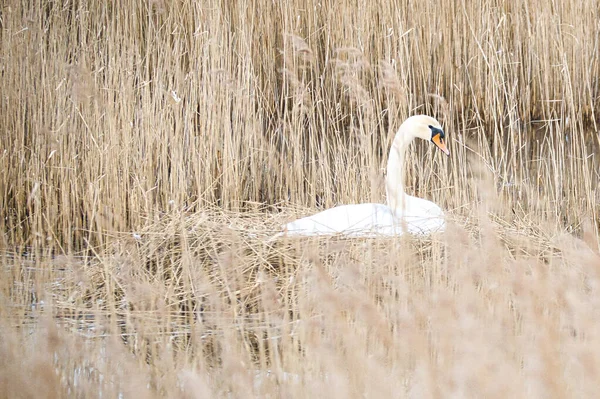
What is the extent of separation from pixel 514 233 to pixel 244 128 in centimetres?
158

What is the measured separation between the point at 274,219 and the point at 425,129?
699mm

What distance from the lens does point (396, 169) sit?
3.22 m

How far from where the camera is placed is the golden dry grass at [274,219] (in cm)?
171

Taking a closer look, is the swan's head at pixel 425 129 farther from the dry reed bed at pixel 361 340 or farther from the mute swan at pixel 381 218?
the dry reed bed at pixel 361 340

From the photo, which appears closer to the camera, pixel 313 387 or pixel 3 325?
pixel 313 387

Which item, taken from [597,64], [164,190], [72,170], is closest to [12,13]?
[72,170]

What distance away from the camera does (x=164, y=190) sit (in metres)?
3.63

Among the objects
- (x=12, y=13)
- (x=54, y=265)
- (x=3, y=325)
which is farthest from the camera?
(x=12, y=13)

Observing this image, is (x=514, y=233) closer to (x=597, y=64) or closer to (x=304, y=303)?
(x=304, y=303)

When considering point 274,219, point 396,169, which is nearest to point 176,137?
point 274,219

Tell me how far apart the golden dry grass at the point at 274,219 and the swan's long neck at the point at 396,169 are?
0.08m

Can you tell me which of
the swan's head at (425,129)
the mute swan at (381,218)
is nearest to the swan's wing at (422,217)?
the mute swan at (381,218)

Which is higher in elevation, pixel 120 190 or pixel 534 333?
pixel 120 190

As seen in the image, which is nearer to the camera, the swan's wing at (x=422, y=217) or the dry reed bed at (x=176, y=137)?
the swan's wing at (x=422, y=217)
